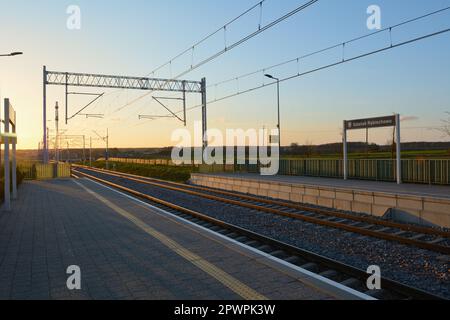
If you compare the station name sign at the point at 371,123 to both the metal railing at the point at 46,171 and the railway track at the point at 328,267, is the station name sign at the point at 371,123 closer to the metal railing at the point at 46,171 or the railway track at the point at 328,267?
the railway track at the point at 328,267

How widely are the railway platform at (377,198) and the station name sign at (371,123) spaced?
310 cm

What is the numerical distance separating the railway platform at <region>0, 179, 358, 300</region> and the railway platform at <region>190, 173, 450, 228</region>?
21.1 feet

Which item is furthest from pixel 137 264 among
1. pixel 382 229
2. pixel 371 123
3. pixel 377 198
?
pixel 371 123

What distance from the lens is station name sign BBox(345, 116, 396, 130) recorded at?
18.2 m

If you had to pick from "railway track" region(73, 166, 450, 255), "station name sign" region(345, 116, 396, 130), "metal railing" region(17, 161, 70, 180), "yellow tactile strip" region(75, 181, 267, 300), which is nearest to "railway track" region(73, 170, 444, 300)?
"yellow tactile strip" region(75, 181, 267, 300)

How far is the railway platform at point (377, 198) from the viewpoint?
39.1 feet

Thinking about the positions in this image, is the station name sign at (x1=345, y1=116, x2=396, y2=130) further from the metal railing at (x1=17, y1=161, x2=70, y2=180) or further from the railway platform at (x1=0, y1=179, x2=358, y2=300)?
the metal railing at (x1=17, y1=161, x2=70, y2=180)

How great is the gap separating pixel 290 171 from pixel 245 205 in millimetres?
11383

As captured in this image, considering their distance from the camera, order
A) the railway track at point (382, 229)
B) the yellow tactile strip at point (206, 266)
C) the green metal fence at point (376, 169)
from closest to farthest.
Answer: the yellow tactile strip at point (206, 266) → the railway track at point (382, 229) → the green metal fence at point (376, 169)

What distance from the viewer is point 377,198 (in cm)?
1384

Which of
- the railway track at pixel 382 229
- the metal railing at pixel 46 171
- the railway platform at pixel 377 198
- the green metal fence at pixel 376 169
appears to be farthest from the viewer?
the metal railing at pixel 46 171

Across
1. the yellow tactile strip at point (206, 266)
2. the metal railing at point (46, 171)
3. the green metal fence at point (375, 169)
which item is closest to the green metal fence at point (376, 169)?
the green metal fence at point (375, 169)
